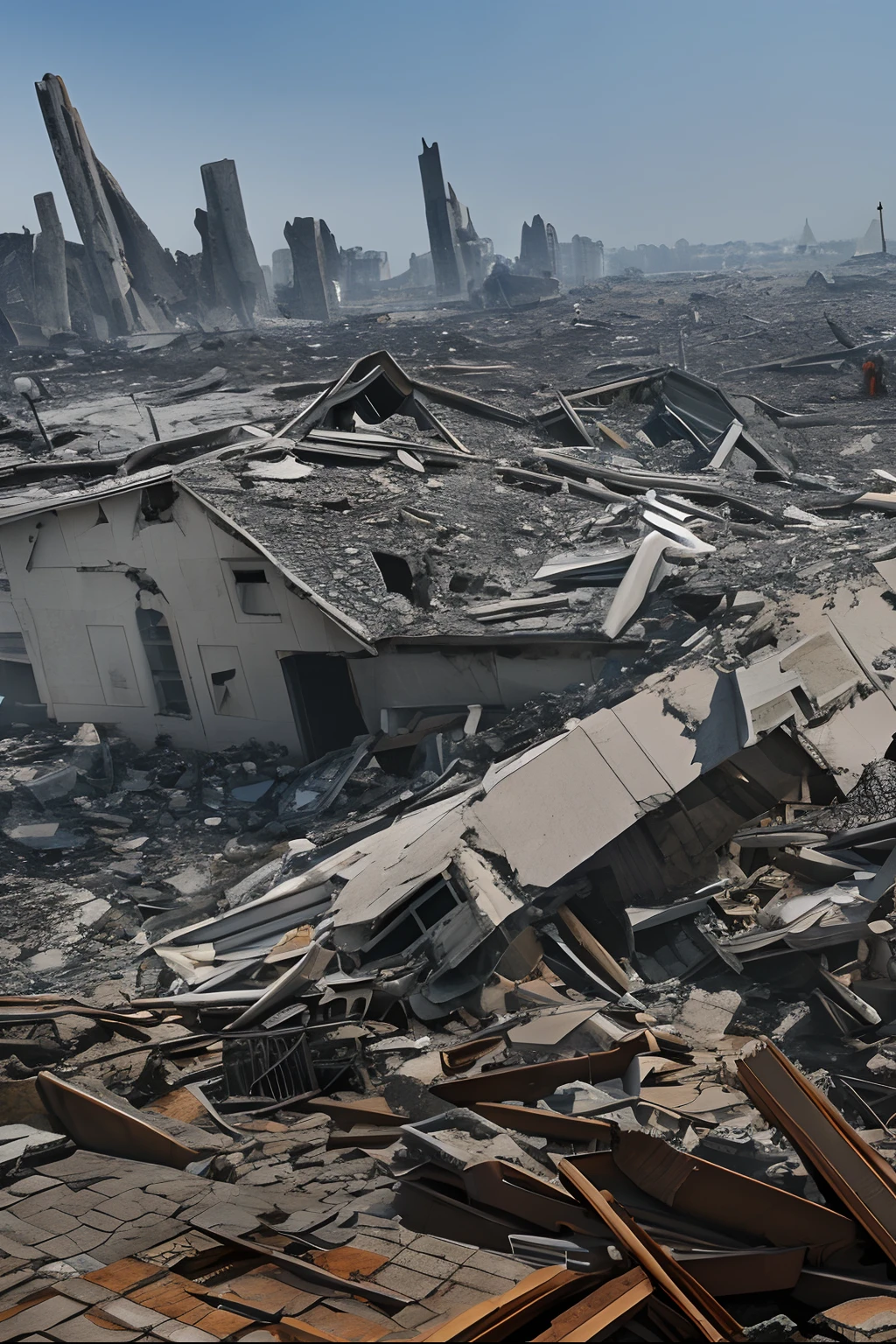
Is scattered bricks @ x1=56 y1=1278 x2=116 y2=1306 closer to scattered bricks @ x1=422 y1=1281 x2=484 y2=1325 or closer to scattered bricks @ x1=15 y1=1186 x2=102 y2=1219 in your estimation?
scattered bricks @ x1=15 y1=1186 x2=102 y2=1219

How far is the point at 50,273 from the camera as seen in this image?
45219mm

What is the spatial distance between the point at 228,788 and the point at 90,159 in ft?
155

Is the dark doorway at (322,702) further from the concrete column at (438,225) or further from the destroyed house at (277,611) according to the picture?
the concrete column at (438,225)

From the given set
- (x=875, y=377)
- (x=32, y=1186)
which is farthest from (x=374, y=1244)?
(x=875, y=377)

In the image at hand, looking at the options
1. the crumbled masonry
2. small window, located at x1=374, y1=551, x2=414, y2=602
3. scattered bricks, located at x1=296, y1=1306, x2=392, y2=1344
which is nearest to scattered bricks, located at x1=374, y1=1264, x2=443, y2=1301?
the crumbled masonry

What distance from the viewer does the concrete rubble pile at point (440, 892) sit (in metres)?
2.50

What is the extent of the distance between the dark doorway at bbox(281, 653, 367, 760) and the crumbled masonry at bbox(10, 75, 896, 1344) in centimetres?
4

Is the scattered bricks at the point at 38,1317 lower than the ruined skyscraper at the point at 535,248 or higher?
lower

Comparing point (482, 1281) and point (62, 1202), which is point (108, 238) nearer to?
point (62, 1202)

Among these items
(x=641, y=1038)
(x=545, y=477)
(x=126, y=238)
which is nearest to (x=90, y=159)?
(x=126, y=238)

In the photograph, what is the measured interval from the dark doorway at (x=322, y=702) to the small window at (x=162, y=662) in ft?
4.01

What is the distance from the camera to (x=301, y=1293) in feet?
7.73

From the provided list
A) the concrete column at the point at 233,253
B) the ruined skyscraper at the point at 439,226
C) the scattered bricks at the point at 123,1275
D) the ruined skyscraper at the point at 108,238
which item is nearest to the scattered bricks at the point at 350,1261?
the scattered bricks at the point at 123,1275

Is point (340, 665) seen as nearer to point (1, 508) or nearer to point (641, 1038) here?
point (1, 508)
